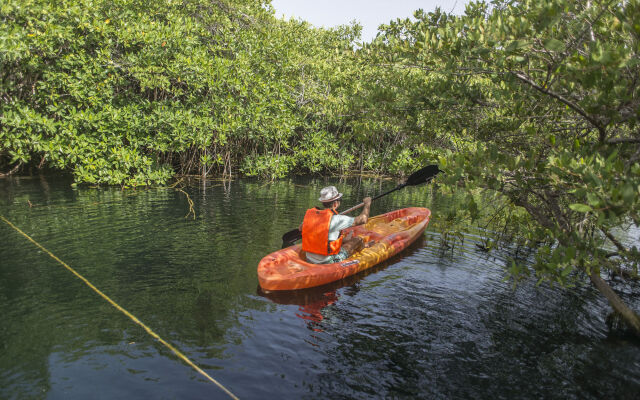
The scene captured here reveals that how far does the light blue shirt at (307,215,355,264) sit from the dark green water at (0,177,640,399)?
0.57 m

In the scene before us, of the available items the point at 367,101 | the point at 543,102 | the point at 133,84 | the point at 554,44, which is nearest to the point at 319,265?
the point at 367,101

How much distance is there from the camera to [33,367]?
12.5 ft

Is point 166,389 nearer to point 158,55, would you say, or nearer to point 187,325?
point 187,325

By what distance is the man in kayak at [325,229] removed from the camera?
6.58 metres

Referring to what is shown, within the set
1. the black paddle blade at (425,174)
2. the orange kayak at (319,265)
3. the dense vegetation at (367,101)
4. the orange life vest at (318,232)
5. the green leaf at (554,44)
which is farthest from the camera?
the black paddle blade at (425,174)

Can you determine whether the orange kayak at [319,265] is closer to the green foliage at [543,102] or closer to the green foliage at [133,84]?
the green foliage at [543,102]

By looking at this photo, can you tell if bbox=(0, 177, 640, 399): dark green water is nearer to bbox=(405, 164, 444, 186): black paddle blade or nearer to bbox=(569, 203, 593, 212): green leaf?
bbox=(405, 164, 444, 186): black paddle blade

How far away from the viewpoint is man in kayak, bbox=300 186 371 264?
6582mm

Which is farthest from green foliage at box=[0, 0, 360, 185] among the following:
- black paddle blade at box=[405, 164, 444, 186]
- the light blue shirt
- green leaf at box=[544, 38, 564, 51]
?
green leaf at box=[544, 38, 564, 51]

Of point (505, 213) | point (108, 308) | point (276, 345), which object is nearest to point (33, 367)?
point (108, 308)

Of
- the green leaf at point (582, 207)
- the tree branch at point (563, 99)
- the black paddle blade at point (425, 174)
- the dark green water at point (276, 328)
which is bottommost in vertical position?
the dark green water at point (276, 328)

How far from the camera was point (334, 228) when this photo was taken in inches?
263

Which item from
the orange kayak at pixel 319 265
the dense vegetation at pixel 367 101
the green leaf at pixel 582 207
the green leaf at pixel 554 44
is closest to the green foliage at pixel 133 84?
the dense vegetation at pixel 367 101

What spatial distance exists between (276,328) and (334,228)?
2.22 m
